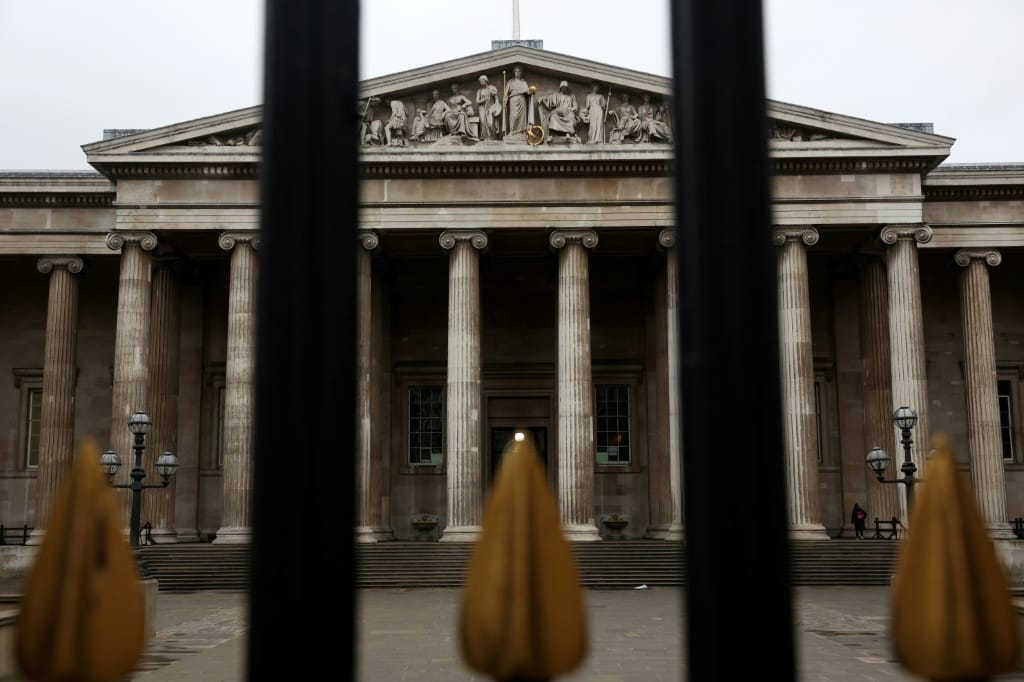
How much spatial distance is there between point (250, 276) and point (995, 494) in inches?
1050

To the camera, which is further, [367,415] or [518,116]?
[518,116]

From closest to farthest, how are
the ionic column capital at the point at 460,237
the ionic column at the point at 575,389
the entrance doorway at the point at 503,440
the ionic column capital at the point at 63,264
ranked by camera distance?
1. the ionic column at the point at 575,389
2. the ionic column capital at the point at 460,237
3. the ionic column capital at the point at 63,264
4. the entrance doorway at the point at 503,440

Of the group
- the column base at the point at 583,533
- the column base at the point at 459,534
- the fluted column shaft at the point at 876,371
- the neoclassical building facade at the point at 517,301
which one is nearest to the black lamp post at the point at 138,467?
the neoclassical building facade at the point at 517,301

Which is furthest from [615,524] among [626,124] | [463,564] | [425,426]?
[626,124]

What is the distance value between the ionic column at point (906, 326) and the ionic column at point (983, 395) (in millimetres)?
2453

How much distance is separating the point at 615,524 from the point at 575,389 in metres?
7.10

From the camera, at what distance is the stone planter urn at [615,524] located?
41.4 m

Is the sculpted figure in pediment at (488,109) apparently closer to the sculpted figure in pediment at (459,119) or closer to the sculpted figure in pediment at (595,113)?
the sculpted figure in pediment at (459,119)

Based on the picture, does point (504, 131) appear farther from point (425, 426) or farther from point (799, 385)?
point (799, 385)

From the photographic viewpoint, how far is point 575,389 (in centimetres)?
3712

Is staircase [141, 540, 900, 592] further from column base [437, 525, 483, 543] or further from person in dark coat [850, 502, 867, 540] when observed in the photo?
person in dark coat [850, 502, 867, 540]

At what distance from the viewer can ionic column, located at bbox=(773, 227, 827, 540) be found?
36312 mm

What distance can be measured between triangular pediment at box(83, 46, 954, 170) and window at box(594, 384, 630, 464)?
34.5 ft

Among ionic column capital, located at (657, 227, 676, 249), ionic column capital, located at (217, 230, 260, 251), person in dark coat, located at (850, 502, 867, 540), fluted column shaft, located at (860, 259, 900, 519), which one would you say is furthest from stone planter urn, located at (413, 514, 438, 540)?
fluted column shaft, located at (860, 259, 900, 519)
